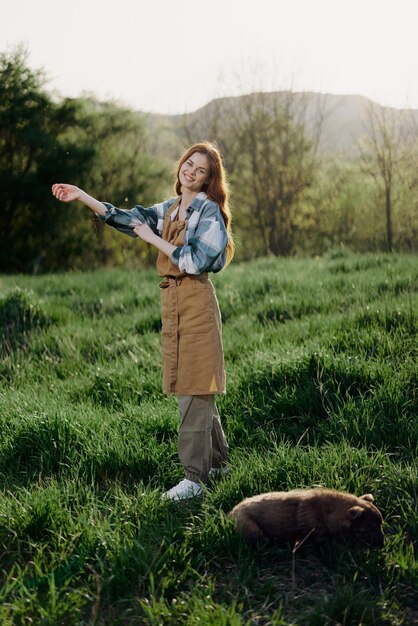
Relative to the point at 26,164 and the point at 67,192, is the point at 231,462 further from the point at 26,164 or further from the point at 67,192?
the point at 26,164

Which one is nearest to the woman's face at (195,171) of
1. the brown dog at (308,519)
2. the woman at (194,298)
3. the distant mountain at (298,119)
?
the woman at (194,298)

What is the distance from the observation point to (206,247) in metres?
3.73

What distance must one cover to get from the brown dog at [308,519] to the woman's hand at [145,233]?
5.07 ft

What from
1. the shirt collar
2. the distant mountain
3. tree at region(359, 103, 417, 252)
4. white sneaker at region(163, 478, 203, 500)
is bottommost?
white sneaker at region(163, 478, 203, 500)

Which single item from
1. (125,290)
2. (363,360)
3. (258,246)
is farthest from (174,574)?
(258,246)

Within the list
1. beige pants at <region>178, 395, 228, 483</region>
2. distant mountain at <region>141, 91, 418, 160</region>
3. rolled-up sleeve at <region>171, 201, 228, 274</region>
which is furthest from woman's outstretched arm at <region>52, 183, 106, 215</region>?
distant mountain at <region>141, 91, 418, 160</region>

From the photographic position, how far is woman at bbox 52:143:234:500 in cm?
378

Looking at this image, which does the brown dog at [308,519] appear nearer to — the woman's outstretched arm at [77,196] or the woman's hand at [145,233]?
the woman's hand at [145,233]

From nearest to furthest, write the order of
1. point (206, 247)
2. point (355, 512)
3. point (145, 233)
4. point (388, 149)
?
point (355, 512)
point (206, 247)
point (145, 233)
point (388, 149)

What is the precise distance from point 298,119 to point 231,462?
23.2 metres

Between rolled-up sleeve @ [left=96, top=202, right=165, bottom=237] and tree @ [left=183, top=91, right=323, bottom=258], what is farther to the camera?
tree @ [left=183, top=91, right=323, bottom=258]

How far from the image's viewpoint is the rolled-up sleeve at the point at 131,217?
4.04 metres

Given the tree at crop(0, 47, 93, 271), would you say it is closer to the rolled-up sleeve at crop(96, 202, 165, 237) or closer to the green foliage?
the green foliage

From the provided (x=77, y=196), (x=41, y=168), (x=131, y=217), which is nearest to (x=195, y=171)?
(x=131, y=217)
